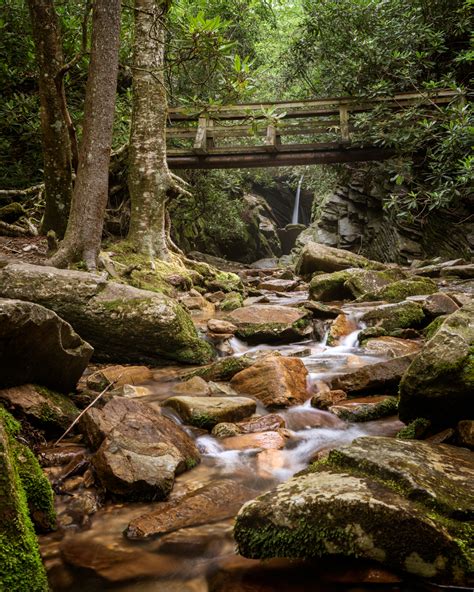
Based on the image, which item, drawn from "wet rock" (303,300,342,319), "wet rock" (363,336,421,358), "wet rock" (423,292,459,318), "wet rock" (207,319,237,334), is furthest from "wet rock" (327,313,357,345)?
"wet rock" (207,319,237,334)

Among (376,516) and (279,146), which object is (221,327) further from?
(279,146)

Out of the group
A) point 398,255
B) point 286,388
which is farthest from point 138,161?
point 398,255

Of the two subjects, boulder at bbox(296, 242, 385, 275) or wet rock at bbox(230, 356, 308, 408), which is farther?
boulder at bbox(296, 242, 385, 275)

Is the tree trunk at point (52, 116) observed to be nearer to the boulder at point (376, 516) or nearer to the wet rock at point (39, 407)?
the wet rock at point (39, 407)

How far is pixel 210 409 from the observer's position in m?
3.62

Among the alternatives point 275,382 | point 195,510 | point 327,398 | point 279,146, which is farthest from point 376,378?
point 279,146

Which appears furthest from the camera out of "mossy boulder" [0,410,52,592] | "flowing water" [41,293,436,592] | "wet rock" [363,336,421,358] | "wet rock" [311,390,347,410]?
"wet rock" [363,336,421,358]

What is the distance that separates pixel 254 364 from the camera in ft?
15.1

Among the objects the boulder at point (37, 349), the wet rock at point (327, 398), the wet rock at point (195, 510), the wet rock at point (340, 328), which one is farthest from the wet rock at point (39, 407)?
the wet rock at point (340, 328)

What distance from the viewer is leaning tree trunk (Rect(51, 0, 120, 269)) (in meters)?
6.11

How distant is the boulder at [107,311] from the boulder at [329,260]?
25.6ft

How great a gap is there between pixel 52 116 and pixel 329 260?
25.2 feet

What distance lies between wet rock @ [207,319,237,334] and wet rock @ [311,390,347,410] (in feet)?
7.48

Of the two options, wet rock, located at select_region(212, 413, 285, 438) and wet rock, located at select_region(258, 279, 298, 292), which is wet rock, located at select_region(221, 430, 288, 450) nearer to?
wet rock, located at select_region(212, 413, 285, 438)
